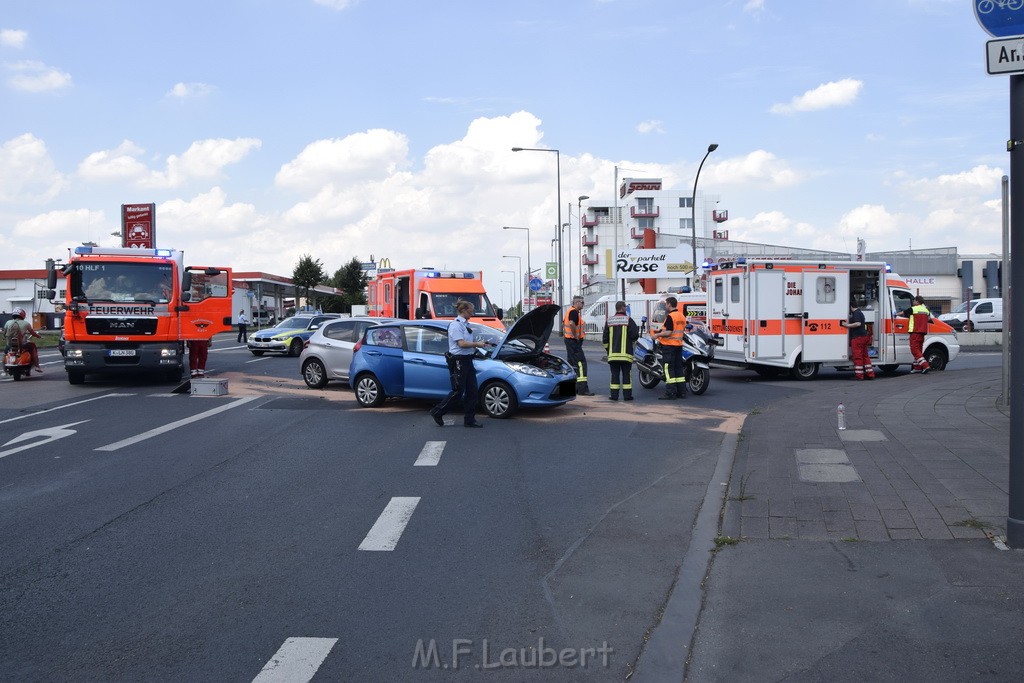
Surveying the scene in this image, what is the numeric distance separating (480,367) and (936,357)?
42.6 ft

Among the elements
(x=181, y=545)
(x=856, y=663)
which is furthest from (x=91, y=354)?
(x=856, y=663)

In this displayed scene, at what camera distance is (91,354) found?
18.9 m

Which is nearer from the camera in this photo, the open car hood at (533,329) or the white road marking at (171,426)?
the white road marking at (171,426)

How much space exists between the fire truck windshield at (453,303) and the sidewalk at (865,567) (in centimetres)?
1661

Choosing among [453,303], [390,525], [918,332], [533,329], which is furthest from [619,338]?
[453,303]

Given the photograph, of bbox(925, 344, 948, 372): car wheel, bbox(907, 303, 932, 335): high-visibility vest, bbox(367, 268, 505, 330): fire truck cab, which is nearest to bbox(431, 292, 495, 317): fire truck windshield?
bbox(367, 268, 505, 330): fire truck cab

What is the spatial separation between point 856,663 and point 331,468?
6.40 meters

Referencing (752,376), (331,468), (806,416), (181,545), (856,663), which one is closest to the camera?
(856,663)

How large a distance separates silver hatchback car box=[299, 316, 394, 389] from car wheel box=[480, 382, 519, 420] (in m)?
5.17

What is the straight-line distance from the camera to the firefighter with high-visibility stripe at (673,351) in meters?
16.4

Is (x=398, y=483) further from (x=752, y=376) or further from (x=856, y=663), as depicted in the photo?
(x=752, y=376)

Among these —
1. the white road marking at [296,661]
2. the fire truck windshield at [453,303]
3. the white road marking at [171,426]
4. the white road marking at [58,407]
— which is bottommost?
the white road marking at [296,661]

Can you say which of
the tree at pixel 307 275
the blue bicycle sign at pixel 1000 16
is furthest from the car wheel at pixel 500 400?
the tree at pixel 307 275

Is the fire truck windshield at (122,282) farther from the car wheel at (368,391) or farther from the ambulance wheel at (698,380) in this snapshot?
the ambulance wheel at (698,380)
